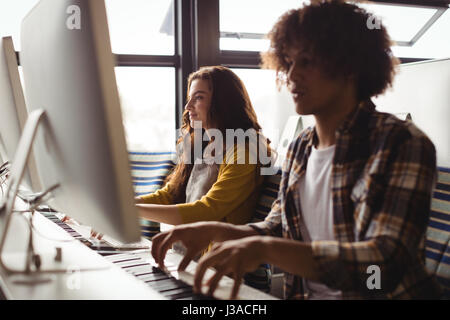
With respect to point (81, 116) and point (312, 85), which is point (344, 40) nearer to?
point (312, 85)

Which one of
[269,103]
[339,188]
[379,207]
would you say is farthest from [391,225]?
[269,103]

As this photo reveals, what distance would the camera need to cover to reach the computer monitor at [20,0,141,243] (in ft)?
1.83

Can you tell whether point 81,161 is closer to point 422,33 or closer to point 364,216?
point 364,216

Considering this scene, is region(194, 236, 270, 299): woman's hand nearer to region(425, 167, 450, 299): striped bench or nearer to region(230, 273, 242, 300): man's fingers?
region(230, 273, 242, 300): man's fingers

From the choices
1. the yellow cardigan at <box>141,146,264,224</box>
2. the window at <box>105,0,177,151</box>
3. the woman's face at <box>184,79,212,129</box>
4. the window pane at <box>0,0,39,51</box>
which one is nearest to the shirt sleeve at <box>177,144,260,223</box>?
the yellow cardigan at <box>141,146,264,224</box>

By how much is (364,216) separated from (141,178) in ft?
5.05

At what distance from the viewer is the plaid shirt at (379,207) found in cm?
69

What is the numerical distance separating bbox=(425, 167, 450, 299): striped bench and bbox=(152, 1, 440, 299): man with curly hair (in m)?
0.18

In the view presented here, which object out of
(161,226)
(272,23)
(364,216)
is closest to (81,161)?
(364,216)

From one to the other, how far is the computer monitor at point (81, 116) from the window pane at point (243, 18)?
202 cm

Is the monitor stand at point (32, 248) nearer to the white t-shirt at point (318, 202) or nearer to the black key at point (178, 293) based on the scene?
the black key at point (178, 293)

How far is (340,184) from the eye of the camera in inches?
33.9
